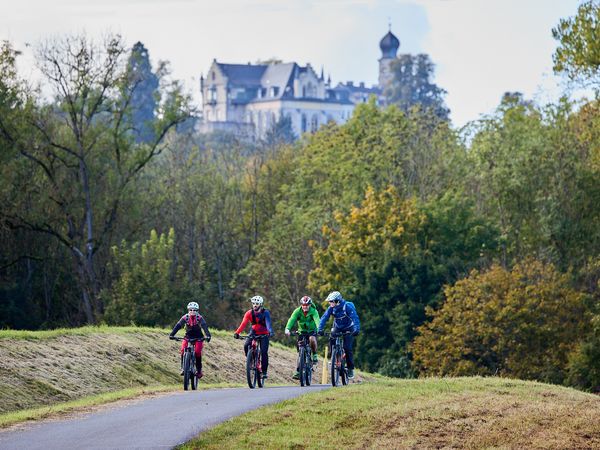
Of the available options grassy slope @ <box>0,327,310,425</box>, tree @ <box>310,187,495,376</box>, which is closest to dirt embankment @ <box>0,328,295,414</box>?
grassy slope @ <box>0,327,310,425</box>

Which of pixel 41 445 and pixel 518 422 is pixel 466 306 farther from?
pixel 41 445

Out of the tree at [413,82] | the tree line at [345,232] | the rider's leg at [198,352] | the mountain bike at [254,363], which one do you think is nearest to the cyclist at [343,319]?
the mountain bike at [254,363]

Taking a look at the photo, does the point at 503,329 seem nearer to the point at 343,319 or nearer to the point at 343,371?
the point at 343,371

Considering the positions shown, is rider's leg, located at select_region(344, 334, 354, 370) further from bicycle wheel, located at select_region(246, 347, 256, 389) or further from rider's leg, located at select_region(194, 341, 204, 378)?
rider's leg, located at select_region(194, 341, 204, 378)

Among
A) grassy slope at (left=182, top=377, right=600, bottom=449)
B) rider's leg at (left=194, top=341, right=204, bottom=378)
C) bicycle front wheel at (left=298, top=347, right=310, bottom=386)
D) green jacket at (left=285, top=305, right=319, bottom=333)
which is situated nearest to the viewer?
grassy slope at (left=182, top=377, right=600, bottom=449)

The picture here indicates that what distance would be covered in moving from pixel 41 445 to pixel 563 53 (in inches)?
1185

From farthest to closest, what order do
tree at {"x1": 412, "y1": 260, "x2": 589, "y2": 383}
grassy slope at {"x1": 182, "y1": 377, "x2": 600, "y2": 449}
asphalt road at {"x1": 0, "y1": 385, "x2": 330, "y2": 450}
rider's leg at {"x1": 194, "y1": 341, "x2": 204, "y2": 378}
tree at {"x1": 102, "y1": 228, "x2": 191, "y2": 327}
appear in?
tree at {"x1": 102, "y1": 228, "x2": 191, "y2": 327}, tree at {"x1": 412, "y1": 260, "x2": 589, "y2": 383}, rider's leg at {"x1": 194, "y1": 341, "x2": 204, "y2": 378}, grassy slope at {"x1": 182, "y1": 377, "x2": 600, "y2": 449}, asphalt road at {"x1": 0, "y1": 385, "x2": 330, "y2": 450}

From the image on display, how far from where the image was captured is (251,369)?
2805cm

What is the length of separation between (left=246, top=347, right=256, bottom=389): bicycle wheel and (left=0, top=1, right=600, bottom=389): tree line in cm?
2077

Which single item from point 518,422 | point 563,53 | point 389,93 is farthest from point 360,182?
point 389,93

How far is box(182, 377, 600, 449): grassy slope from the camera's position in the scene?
19266 mm

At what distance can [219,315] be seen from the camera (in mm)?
68125

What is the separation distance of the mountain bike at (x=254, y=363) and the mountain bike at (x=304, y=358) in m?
0.82

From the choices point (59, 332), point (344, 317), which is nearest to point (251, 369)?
point (344, 317)
